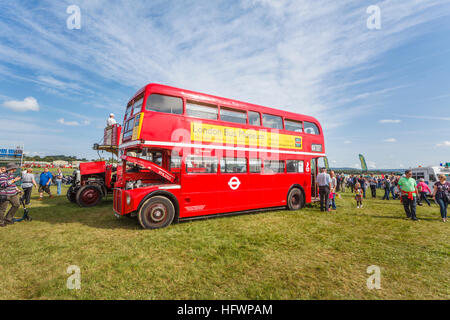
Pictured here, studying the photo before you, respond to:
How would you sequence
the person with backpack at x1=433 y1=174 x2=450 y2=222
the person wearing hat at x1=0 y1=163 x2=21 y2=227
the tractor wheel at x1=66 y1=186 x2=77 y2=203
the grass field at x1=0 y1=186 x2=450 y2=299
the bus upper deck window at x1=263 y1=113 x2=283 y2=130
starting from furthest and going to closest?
the tractor wheel at x1=66 y1=186 x2=77 y2=203 < the bus upper deck window at x1=263 y1=113 x2=283 y2=130 < the person with backpack at x1=433 y1=174 x2=450 y2=222 < the person wearing hat at x1=0 y1=163 x2=21 y2=227 < the grass field at x1=0 y1=186 x2=450 y2=299

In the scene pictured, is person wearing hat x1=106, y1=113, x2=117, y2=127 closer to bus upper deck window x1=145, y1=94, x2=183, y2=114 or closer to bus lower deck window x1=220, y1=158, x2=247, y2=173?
bus upper deck window x1=145, y1=94, x2=183, y2=114

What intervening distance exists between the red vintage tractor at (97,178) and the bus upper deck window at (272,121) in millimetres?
7350

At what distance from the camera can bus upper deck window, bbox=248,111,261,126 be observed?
25.7 ft

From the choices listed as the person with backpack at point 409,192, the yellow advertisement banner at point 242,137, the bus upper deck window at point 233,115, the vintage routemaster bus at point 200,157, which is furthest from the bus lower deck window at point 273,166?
the person with backpack at point 409,192

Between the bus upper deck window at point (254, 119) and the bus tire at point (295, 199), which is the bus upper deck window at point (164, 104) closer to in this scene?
the bus upper deck window at point (254, 119)

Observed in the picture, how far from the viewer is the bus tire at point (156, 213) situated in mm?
5883

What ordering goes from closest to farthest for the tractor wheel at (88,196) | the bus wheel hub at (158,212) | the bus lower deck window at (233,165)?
the bus wheel hub at (158,212), the bus lower deck window at (233,165), the tractor wheel at (88,196)

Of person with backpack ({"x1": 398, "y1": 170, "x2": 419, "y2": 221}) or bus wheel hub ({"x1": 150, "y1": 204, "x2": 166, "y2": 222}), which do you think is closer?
bus wheel hub ({"x1": 150, "y1": 204, "x2": 166, "y2": 222})

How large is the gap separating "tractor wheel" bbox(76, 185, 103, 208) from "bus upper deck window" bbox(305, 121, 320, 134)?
34.3 ft

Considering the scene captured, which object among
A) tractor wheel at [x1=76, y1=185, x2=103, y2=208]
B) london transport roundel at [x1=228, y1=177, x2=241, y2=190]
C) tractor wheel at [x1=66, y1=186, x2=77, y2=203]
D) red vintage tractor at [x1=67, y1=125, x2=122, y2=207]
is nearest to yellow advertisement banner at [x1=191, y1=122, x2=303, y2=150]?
london transport roundel at [x1=228, y1=177, x2=241, y2=190]

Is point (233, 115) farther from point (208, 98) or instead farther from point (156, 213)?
point (156, 213)
